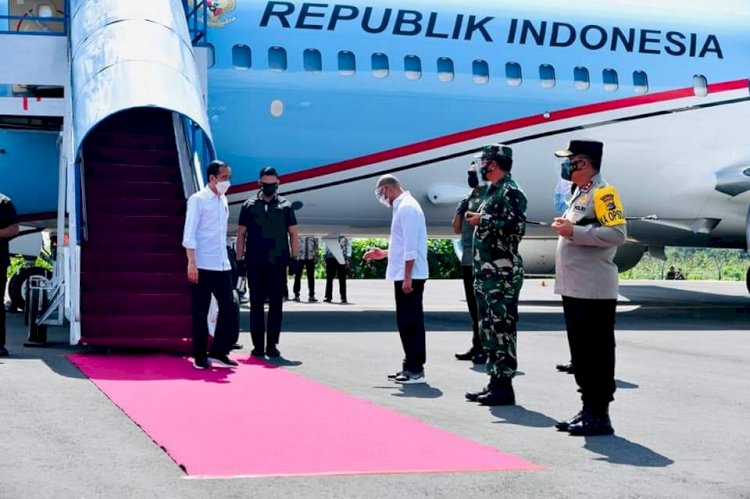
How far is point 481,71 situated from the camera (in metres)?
15.8

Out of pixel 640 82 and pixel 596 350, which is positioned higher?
pixel 640 82

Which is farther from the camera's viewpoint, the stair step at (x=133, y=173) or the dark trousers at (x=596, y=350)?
the stair step at (x=133, y=173)

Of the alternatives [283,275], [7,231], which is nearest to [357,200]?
[283,275]

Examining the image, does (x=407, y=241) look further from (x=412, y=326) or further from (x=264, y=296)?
(x=264, y=296)

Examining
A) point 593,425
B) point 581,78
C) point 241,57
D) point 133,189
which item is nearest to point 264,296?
point 133,189

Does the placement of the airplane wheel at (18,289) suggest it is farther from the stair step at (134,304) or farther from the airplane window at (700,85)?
the airplane window at (700,85)

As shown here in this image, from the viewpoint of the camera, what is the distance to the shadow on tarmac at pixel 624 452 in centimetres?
629

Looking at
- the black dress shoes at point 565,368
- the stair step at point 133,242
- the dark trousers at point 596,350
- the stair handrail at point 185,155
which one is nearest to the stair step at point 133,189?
the stair handrail at point 185,155

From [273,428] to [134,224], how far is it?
5661mm

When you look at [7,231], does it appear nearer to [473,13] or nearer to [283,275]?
[283,275]

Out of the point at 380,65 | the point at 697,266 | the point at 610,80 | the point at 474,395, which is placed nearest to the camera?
the point at 474,395

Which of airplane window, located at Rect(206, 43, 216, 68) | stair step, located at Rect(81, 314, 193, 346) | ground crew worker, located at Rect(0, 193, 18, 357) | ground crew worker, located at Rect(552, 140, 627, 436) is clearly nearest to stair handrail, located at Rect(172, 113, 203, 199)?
airplane window, located at Rect(206, 43, 216, 68)

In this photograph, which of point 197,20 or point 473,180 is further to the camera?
point 197,20

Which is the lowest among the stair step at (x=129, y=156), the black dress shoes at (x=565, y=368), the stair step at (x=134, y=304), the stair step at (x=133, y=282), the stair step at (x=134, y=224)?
the black dress shoes at (x=565, y=368)
